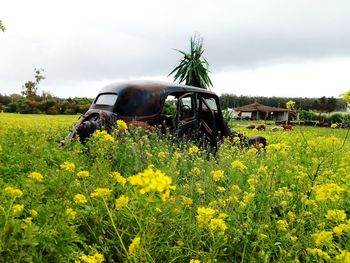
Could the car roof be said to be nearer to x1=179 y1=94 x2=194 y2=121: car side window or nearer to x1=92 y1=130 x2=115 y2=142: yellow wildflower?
x1=179 y1=94 x2=194 y2=121: car side window

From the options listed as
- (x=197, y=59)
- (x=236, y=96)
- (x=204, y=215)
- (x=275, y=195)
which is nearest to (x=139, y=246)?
(x=204, y=215)

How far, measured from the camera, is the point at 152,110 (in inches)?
273

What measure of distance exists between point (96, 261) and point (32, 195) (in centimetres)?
82

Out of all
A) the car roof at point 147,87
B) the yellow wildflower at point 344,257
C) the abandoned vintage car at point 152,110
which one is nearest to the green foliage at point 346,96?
the yellow wildflower at point 344,257

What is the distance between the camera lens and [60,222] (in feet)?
7.25

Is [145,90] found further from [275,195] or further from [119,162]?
[275,195]

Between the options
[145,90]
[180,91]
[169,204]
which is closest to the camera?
[169,204]

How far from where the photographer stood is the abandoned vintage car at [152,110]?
21.2 feet

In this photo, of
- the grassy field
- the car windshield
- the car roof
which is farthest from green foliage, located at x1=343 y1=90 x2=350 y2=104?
the car windshield

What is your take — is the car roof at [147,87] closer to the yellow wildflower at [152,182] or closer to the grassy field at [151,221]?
the grassy field at [151,221]

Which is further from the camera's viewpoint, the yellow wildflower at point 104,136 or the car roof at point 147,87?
the car roof at point 147,87

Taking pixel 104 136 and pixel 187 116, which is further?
pixel 187 116

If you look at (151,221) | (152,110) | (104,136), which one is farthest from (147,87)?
(151,221)

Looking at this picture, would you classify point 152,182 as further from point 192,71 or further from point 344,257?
point 192,71
